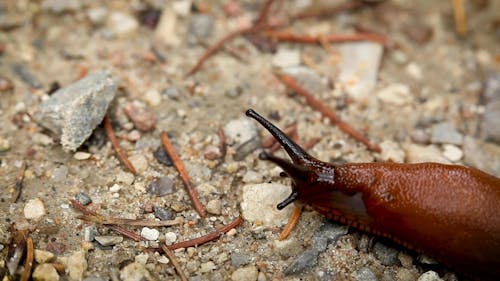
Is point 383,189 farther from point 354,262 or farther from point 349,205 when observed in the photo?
point 354,262

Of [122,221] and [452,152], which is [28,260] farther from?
[452,152]

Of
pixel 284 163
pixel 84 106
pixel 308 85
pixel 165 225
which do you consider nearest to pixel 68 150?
pixel 84 106

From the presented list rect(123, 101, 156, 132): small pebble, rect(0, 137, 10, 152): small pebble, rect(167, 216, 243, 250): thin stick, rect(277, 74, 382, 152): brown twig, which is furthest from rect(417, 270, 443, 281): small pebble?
rect(0, 137, 10, 152): small pebble

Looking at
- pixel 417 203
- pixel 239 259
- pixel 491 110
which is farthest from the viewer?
pixel 491 110

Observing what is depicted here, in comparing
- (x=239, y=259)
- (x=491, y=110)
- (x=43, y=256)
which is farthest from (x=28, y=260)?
(x=491, y=110)

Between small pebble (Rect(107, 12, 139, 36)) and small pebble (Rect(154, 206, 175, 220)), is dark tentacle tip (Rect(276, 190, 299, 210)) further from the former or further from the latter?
small pebble (Rect(107, 12, 139, 36))

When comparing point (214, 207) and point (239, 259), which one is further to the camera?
point (214, 207)

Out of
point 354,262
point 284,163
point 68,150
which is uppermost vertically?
point 284,163
